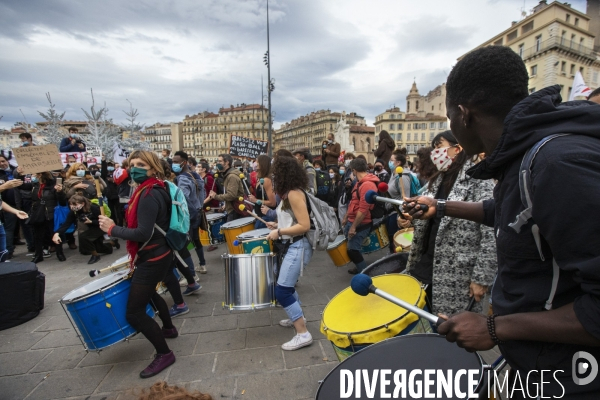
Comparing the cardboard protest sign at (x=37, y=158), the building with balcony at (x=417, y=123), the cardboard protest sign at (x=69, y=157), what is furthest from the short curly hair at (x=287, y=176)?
the building with balcony at (x=417, y=123)

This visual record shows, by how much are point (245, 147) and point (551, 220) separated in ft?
36.0

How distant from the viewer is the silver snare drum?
3352 millimetres

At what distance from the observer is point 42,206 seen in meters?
6.66

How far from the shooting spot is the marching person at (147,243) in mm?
2969

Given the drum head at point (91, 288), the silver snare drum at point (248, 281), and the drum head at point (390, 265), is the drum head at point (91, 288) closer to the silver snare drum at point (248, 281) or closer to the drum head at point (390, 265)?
the silver snare drum at point (248, 281)

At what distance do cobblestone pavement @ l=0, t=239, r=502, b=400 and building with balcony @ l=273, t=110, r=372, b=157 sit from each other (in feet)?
311

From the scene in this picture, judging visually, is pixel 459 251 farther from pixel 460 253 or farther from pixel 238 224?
pixel 238 224

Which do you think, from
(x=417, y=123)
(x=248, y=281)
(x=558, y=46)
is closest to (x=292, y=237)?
(x=248, y=281)

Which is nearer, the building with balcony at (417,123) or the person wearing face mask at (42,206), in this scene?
the person wearing face mask at (42,206)

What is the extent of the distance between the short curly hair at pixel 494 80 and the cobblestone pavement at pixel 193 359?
258 centimetres

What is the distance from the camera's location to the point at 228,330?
12.5ft

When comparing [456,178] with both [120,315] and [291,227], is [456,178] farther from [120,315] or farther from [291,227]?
[120,315]

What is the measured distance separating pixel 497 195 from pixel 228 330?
3.49m

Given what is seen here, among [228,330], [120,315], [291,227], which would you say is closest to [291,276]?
[291,227]
